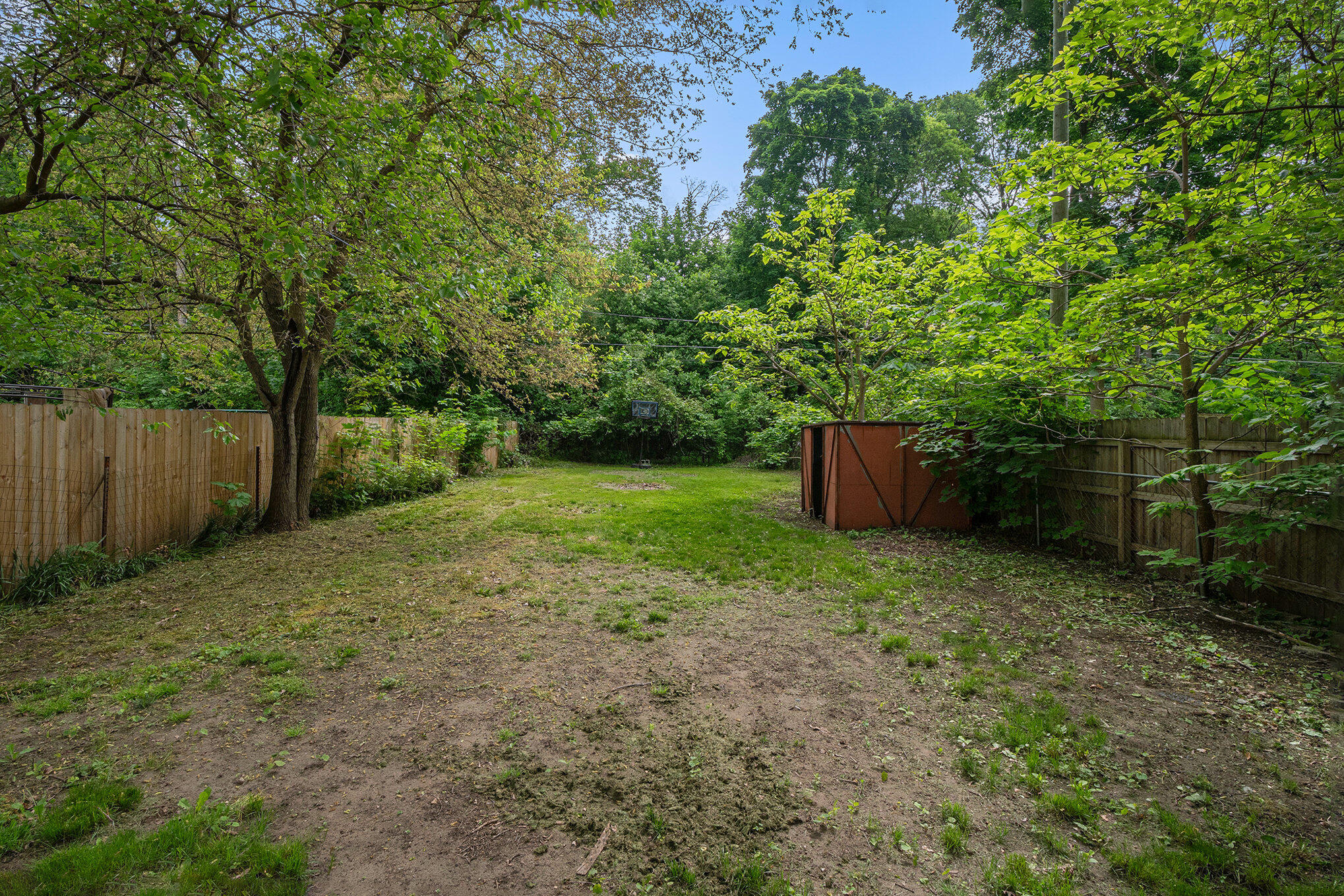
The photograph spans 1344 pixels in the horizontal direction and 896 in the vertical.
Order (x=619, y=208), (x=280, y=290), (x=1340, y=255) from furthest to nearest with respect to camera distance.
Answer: (x=619, y=208)
(x=280, y=290)
(x=1340, y=255)

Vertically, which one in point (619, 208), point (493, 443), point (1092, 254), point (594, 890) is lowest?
point (594, 890)

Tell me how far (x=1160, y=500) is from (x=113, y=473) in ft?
30.8

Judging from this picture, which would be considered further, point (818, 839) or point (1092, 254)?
point (1092, 254)

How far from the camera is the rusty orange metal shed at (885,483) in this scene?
7.80m

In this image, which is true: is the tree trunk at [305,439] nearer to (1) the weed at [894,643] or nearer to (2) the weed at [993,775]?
(1) the weed at [894,643]

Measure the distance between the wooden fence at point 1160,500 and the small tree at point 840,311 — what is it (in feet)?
8.62

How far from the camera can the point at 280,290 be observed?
246 inches

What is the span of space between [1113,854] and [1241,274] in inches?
122

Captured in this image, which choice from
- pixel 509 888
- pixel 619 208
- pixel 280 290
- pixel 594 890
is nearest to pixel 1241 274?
pixel 594 890

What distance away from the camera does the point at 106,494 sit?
512 centimetres

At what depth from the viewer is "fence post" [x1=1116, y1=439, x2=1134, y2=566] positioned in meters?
5.28

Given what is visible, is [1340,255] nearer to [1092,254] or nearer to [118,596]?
[1092,254]

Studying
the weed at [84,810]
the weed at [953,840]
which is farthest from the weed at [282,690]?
the weed at [953,840]

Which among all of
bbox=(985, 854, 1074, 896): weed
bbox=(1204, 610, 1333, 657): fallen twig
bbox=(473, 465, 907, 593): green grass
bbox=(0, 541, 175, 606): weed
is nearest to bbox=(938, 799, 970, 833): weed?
bbox=(985, 854, 1074, 896): weed
